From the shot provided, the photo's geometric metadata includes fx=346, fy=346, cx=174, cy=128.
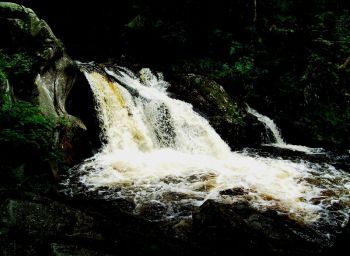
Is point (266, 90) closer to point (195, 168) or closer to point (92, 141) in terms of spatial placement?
point (195, 168)

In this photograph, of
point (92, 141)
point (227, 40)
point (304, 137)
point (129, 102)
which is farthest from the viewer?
point (227, 40)

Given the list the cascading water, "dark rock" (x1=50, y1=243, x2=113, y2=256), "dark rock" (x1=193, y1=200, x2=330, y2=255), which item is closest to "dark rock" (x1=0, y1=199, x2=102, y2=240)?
"dark rock" (x1=50, y1=243, x2=113, y2=256)

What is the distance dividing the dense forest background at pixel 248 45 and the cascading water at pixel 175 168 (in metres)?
2.70

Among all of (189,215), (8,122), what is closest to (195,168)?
(189,215)

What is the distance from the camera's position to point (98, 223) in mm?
3340

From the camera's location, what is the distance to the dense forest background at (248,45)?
39.6 feet

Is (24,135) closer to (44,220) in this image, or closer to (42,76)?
(42,76)

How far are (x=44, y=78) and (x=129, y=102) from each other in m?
2.55

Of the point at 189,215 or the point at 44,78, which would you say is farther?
the point at 44,78

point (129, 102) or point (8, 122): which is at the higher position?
point (129, 102)

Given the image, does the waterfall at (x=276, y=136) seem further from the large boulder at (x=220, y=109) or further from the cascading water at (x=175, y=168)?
the cascading water at (x=175, y=168)

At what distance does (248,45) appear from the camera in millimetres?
14070

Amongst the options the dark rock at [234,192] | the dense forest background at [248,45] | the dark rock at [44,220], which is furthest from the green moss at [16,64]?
the dense forest background at [248,45]

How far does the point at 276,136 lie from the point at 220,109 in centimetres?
212
